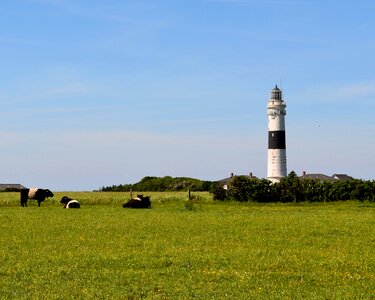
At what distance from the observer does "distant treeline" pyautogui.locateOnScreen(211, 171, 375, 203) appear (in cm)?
6227

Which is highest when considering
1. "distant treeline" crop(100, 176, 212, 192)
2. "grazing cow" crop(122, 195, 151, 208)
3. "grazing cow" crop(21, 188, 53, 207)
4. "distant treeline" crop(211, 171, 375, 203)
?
"distant treeline" crop(100, 176, 212, 192)

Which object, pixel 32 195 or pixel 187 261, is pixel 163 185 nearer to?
pixel 32 195

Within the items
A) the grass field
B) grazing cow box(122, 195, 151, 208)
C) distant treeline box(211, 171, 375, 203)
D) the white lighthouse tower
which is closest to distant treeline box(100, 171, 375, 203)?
distant treeline box(211, 171, 375, 203)

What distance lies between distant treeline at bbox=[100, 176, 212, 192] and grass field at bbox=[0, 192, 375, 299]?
7689 centimetres

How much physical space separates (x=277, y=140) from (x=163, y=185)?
27390 millimetres

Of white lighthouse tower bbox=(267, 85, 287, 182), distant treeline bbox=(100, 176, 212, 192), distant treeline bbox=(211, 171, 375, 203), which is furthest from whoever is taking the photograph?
distant treeline bbox=(100, 176, 212, 192)

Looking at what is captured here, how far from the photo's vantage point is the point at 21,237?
78.4ft

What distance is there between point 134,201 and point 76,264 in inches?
1252

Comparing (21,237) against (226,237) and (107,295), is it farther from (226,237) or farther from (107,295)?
(107,295)

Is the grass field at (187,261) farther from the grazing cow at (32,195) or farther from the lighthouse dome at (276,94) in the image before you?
the lighthouse dome at (276,94)

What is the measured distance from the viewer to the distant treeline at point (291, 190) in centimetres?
6227

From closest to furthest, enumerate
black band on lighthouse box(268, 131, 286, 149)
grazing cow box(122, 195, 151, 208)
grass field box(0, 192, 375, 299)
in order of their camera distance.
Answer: grass field box(0, 192, 375, 299) < grazing cow box(122, 195, 151, 208) < black band on lighthouse box(268, 131, 286, 149)

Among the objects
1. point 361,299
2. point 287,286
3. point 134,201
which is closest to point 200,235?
point 287,286

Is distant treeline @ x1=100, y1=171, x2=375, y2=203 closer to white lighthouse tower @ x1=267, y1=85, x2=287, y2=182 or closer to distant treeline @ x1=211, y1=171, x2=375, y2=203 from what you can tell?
distant treeline @ x1=211, y1=171, x2=375, y2=203
